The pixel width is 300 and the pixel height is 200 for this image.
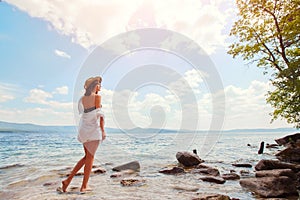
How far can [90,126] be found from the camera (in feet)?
16.0

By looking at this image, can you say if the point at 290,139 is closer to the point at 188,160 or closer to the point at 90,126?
the point at 188,160

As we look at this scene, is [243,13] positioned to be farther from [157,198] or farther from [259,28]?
[157,198]

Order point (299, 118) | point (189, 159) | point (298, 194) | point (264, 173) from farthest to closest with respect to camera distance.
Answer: point (299, 118) → point (189, 159) → point (264, 173) → point (298, 194)

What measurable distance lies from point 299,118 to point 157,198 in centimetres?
1540

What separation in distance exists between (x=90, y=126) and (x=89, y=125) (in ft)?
0.12

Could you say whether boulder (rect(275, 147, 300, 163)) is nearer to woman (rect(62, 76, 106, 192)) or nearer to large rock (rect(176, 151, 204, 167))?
large rock (rect(176, 151, 204, 167))

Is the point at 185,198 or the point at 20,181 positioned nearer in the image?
the point at 185,198

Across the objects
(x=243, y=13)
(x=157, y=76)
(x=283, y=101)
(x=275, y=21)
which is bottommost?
(x=283, y=101)

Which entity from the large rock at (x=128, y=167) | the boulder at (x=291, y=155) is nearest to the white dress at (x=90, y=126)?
the large rock at (x=128, y=167)

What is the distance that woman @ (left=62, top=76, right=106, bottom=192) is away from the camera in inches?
192

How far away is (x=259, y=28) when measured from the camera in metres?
15.8

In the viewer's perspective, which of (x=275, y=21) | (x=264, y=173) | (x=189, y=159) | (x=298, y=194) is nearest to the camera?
(x=298, y=194)

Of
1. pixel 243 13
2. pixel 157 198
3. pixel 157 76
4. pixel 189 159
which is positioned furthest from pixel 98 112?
pixel 243 13

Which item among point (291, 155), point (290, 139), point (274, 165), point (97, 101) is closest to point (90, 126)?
point (97, 101)
